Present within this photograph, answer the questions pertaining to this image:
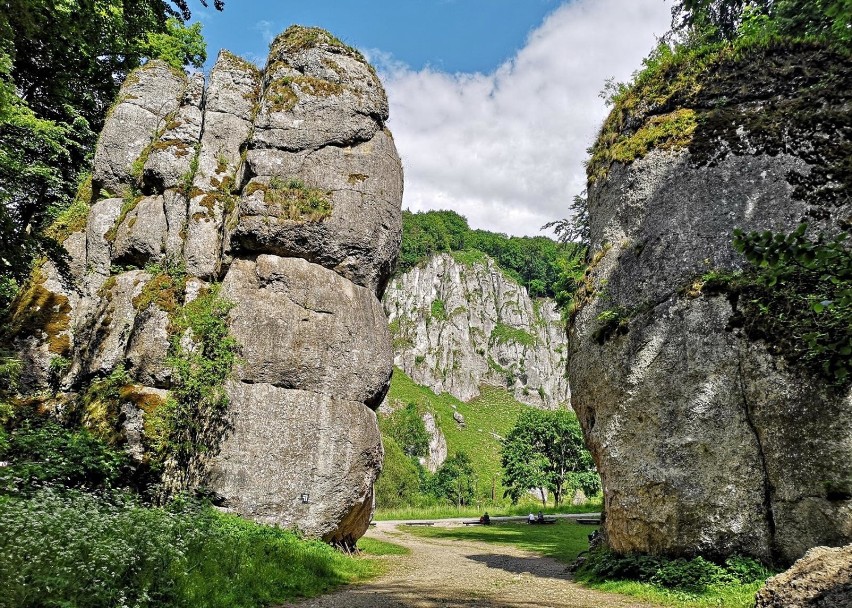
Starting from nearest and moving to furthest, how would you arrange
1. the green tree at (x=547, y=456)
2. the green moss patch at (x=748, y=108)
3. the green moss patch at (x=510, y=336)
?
the green moss patch at (x=748, y=108), the green tree at (x=547, y=456), the green moss patch at (x=510, y=336)

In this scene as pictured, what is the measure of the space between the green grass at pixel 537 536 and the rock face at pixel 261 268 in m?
8.54

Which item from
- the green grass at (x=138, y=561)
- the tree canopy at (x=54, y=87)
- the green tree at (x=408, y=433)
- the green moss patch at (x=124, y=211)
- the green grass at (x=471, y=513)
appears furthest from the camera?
the green tree at (x=408, y=433)

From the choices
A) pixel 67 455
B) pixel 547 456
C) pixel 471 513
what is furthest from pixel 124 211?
pixel 547 456

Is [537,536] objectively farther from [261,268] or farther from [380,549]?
[261,268]

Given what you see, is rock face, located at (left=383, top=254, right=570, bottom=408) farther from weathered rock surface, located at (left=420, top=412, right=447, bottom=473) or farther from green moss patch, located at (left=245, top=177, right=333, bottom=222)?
green moss patch, located at (left=245, top=177, right=333, bottom=222)

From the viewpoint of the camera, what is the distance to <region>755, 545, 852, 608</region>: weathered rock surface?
607cm

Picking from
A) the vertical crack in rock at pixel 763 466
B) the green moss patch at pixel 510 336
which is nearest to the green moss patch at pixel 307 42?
the vertical crack in rock at pixel 763 466

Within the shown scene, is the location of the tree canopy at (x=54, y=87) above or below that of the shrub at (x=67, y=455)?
above

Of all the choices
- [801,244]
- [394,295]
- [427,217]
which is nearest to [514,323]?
[394,295]

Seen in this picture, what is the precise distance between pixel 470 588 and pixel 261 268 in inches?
437

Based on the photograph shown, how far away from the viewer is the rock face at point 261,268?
14.0m

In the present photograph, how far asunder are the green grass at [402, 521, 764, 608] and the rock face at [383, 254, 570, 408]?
99.4 meters

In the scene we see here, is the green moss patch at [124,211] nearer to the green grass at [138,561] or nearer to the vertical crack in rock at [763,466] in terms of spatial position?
the green grass at [138,561]

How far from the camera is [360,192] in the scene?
18.1m
